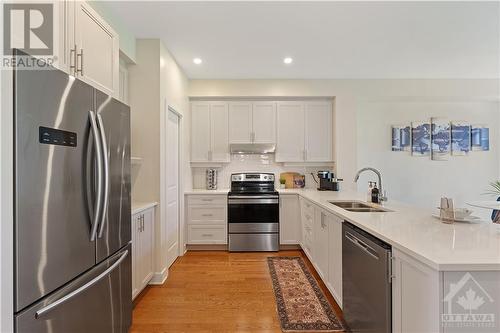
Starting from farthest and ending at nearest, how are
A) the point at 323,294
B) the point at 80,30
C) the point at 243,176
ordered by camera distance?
the point at 243,176 → the point at 323,294 → the point at 80,30

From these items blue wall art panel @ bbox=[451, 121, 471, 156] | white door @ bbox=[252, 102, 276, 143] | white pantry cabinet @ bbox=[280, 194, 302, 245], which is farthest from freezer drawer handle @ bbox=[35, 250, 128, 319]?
blue wall art panel @ bbox=[451, 121, 471, 156]

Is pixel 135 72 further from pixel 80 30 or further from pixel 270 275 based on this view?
pixel 270 275

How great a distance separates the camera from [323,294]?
8.82ft

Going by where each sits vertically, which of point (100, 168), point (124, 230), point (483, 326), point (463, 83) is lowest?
point (483, 326)

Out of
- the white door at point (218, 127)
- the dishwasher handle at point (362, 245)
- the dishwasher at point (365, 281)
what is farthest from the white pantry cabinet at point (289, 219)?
the dishwasher handle at point (362, 245)

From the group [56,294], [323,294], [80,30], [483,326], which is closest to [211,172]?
[323,294]

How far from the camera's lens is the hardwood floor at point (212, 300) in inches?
86.4

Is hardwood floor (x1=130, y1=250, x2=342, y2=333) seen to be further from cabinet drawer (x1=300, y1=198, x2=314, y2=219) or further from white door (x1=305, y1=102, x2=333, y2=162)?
white door (x1=305, y1=102, x2=333, y2=162)

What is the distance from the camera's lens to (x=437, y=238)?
1380mm

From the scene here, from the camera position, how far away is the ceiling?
2.46 metres

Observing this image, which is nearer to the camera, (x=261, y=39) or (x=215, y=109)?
(x=261, y=39)

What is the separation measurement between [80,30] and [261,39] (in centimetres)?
189

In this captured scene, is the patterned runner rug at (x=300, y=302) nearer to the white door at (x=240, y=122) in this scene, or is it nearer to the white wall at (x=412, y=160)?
the white door at (x=240, y=122)

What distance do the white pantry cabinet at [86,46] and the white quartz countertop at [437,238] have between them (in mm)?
2003
